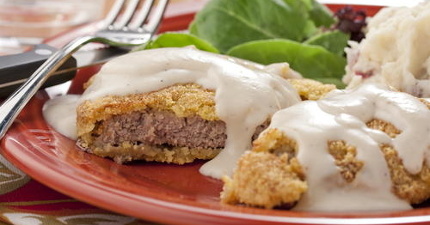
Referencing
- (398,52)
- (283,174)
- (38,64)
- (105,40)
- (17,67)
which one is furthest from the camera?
(105,40)

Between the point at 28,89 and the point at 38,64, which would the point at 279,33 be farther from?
the point at 28,89

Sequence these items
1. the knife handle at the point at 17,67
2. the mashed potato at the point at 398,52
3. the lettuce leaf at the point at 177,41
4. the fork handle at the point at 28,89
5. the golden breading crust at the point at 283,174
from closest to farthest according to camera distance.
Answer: the golden breading crust at the point at 283,174, the fork handle at the point at 28,89, the knife handle at the point at 17,67, the mashed potato at the point at 398,52, the lettuce leaf at the point at 177,41

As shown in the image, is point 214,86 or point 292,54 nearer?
point 214,86

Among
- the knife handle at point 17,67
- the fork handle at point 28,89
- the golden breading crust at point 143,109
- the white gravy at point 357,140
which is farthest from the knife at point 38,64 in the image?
the white gravy at point 357,140

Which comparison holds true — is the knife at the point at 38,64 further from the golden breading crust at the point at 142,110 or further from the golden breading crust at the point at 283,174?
the golden breading crust at the point at 283,174

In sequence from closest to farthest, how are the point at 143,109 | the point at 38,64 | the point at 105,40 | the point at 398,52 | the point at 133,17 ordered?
the point at 143,109 < the point at 38,64 < the point at 398,52 < the point at 105,40 < the point at 133,17

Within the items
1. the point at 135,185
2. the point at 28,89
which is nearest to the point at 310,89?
the point at 135,185
